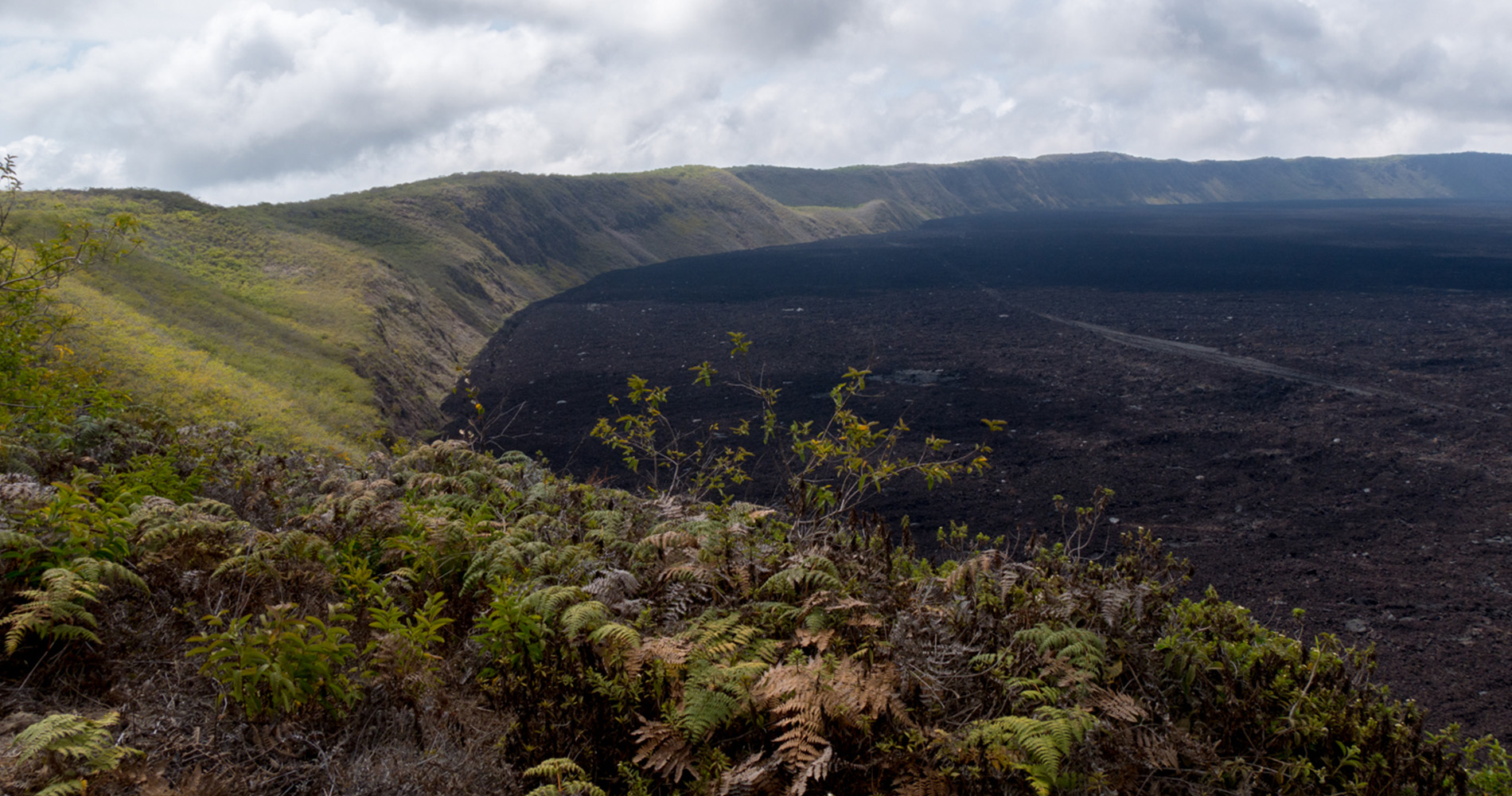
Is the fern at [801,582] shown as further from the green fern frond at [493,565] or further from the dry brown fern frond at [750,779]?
the green fern frond at [493,565]

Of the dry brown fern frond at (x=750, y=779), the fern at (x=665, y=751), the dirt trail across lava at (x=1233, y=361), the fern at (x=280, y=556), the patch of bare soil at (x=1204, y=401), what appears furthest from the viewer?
the dirt trail across lava at (x=1233, y=361)

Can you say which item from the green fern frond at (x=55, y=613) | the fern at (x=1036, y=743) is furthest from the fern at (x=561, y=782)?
the green fern frond at (x=55, y=613)

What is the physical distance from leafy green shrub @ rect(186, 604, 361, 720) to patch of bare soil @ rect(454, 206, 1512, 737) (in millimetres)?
4206

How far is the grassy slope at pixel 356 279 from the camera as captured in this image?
15.2 m

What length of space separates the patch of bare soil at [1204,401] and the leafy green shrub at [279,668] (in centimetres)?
421

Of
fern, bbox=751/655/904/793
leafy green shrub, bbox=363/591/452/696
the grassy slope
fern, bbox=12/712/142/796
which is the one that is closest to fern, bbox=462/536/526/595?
leafy green shrub, bbox=363/591/452/696

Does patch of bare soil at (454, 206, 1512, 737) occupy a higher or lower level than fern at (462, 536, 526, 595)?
lower

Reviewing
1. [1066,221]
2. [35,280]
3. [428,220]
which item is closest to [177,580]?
[35,280]

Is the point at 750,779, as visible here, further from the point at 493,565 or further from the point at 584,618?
the point at 493,565

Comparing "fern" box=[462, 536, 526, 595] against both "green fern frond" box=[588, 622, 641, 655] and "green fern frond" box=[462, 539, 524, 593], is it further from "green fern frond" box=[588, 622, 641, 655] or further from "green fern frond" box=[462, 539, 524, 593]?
"green fern frond" box=[588, 622, 641, 655]

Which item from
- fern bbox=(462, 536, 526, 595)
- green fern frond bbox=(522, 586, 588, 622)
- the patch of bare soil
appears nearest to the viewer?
green fern frond bbox=(522, 586, 588, 622)

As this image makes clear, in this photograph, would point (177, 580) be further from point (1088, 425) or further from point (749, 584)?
point (1088, 425)

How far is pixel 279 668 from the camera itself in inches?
110

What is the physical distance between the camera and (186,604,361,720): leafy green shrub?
2.76 metres
